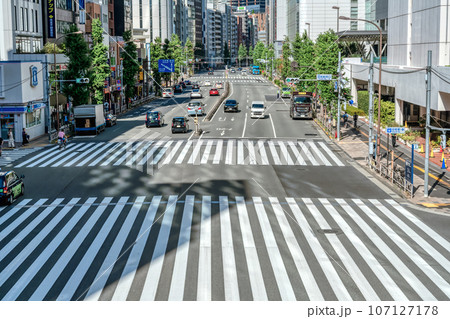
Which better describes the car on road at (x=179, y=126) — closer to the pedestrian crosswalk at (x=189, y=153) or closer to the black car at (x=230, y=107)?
Answer: the pedestrian crosswalk at (x=189, y=153)

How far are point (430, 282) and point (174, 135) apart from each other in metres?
42.1

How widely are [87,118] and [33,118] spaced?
5.51 meters

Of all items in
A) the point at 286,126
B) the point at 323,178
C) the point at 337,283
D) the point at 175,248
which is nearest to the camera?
the point at 337,283

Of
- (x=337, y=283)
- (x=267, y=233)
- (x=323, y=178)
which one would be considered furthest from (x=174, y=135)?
(x=337, y=283)

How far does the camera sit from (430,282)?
1994 centimetres

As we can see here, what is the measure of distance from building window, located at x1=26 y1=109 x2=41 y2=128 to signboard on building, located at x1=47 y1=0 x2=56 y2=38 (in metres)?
23.3

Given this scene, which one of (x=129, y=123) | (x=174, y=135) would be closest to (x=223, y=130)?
(x=174, y=135)

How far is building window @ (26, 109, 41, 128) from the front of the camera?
190 feet

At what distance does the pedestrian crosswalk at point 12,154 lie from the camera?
1797 inches

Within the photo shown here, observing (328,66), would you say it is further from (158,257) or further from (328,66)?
(158,257)

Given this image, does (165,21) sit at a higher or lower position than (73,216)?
higher
